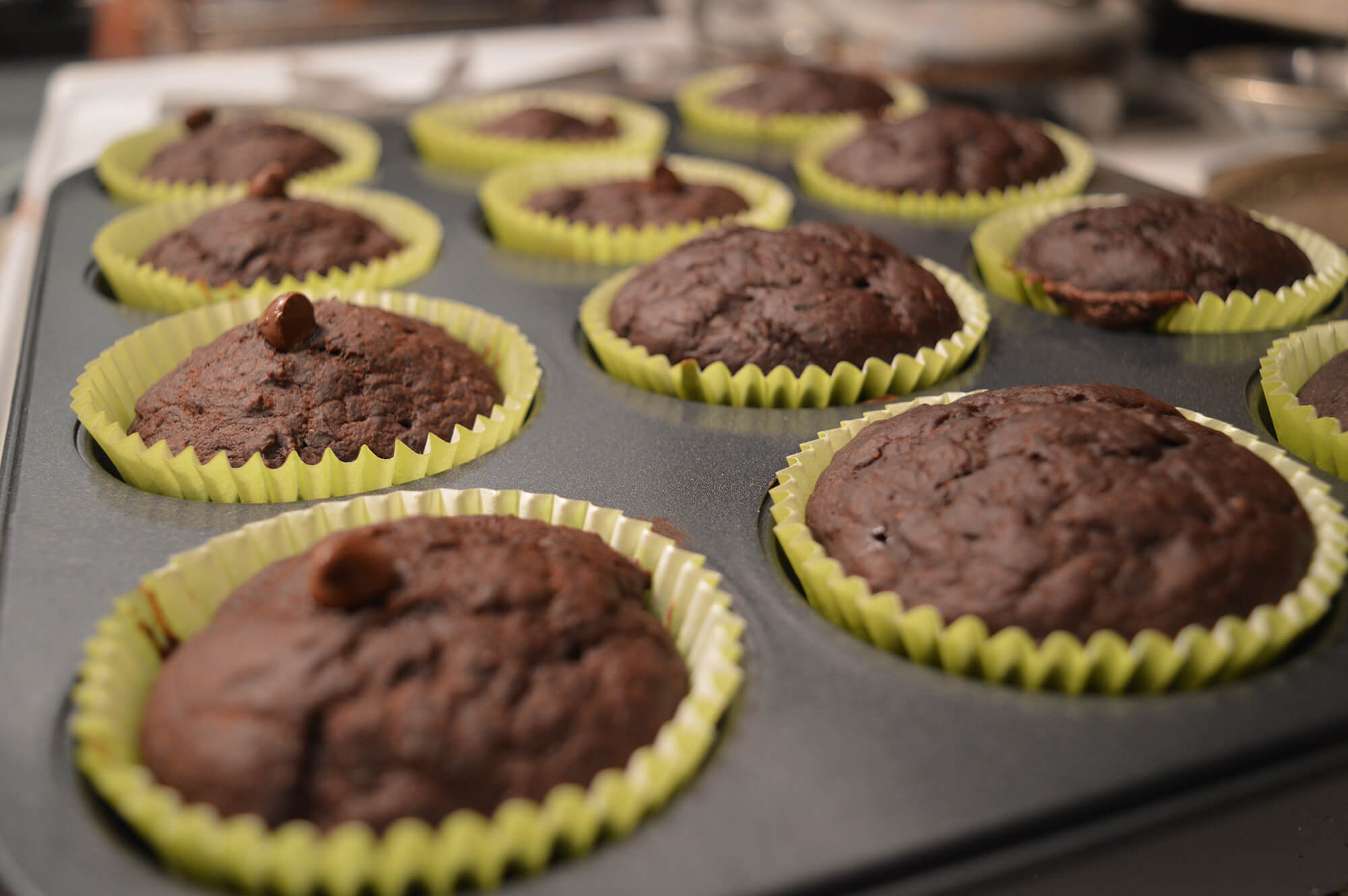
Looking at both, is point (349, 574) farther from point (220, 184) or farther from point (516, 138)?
point (516, 138)

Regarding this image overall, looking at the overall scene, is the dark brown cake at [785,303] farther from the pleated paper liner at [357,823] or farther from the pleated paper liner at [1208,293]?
the pleated paper liner at [357,823]

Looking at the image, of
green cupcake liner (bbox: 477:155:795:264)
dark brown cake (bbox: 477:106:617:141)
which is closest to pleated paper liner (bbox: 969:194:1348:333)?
green cupcake liner (bbox: 477:155:795:264)

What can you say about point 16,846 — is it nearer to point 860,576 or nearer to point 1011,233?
point 860,576

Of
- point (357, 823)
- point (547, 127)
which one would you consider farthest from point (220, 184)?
point (357, 823)

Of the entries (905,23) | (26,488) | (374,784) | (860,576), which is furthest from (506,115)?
(374,784)

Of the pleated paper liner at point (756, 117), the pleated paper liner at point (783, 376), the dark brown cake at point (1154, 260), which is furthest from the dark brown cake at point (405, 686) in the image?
the pleated paper liner at point (756, 117)
